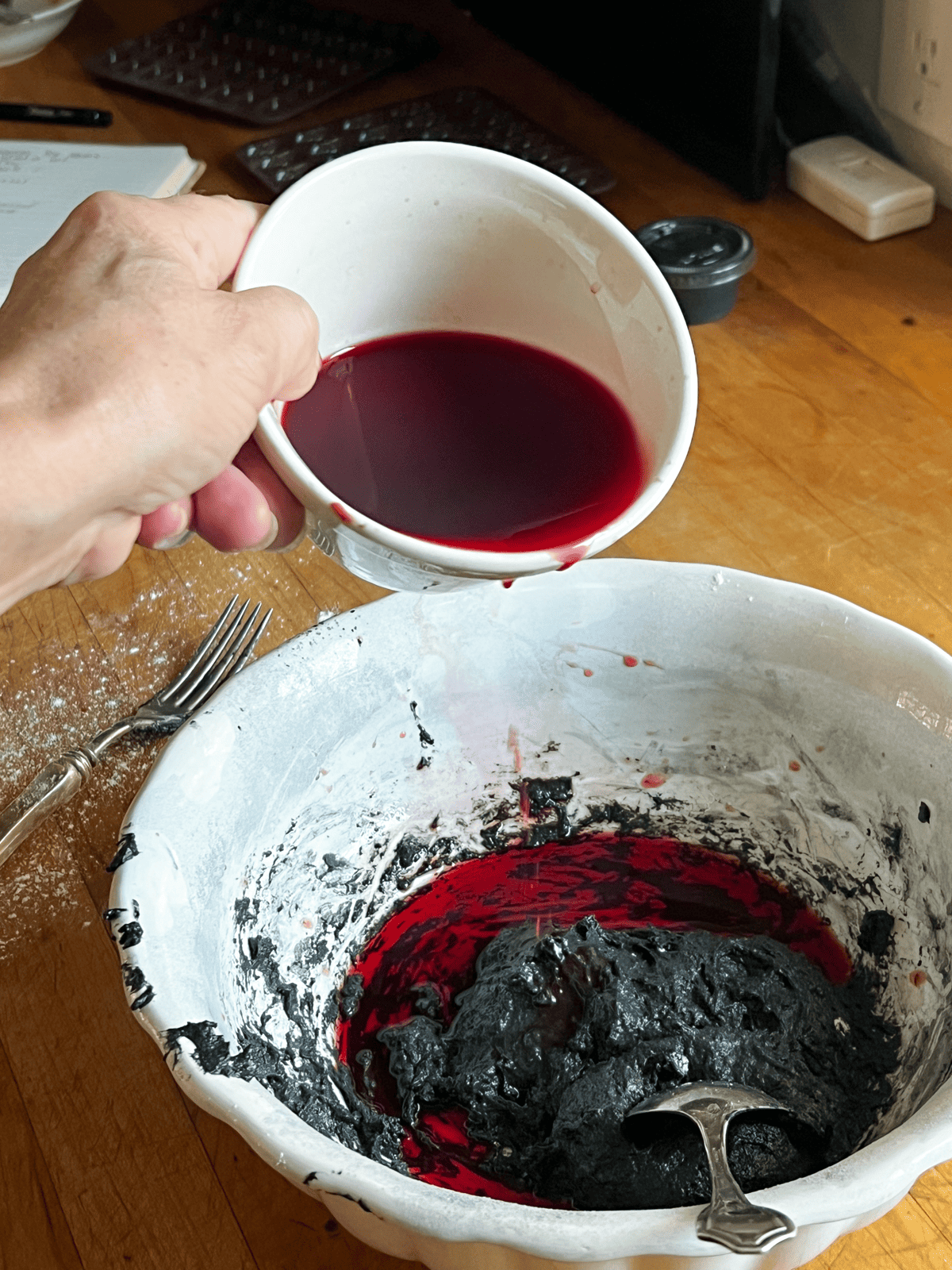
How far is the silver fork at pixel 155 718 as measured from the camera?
0.82 metres

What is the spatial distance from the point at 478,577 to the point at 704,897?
344 mm

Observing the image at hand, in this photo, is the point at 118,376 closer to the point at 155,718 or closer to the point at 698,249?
the point at 155,718

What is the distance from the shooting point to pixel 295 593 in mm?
1005

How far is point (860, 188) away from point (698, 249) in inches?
8.5

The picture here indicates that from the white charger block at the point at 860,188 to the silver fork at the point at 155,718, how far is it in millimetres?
744

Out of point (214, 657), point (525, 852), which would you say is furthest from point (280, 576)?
point (525, 852)

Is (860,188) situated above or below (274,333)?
below

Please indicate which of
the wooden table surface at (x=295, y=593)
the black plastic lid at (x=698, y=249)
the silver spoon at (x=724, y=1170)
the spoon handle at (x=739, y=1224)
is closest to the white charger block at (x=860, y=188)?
the wooden table surface at (x=295, y=593)

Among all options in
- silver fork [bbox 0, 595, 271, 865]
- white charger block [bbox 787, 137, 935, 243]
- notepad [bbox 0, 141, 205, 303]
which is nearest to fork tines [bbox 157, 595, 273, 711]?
silver fork [bbox 0, 595, 271, 865]

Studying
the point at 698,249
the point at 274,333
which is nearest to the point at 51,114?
the point at 698,249

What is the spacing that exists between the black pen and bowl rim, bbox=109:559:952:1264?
1.29 metres

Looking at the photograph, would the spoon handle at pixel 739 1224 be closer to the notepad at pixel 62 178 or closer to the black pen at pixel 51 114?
the notepad at pixel 62 178

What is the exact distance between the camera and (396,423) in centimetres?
62

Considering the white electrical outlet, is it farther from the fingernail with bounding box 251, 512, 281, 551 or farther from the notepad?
the fingernail with bounding box 251, 512, 281, 551
